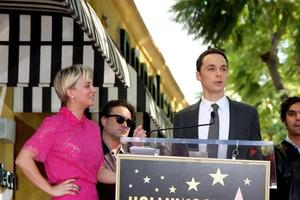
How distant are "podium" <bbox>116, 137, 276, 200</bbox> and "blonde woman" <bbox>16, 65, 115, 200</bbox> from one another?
46cm

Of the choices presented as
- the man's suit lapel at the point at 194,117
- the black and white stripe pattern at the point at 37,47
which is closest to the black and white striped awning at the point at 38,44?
the black and white stripe pattern at the point at 37,47

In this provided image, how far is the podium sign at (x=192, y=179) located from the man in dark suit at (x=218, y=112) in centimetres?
59

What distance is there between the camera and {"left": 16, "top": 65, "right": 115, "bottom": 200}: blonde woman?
4504mm

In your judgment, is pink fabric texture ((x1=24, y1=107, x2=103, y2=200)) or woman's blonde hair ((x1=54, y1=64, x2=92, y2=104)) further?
woman's blonde hair ((x1=54, y1=64, x2=92, y2=104))

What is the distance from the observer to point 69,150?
459 centimetres

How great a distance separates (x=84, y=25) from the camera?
19.4 ft

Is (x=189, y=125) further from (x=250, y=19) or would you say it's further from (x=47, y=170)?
(x=250, y=19)

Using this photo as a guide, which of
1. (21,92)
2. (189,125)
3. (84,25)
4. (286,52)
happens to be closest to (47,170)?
(189,125)

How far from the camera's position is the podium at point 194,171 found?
4.13 meters

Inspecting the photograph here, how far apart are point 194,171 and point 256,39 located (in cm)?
1234

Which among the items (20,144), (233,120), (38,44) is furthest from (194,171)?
(20,144)

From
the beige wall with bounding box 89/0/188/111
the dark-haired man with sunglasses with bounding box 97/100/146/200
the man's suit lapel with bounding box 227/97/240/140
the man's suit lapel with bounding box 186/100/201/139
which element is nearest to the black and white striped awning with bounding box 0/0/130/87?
the dark-haired man with sunglasses with bounding box 97/100/146/200

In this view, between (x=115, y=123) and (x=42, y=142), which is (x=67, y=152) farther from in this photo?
(x=115, y=123)

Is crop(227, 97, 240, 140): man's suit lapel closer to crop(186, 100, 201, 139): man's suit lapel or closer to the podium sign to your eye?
crop(186, 100, 201, 139): man's suit lapel
